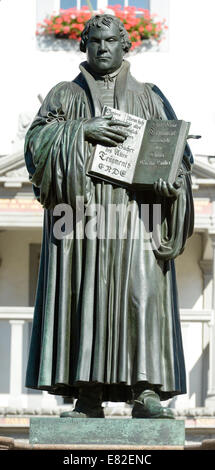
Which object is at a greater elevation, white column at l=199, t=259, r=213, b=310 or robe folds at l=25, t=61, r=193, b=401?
robe folds at l=25, t=61, r=193, b=401

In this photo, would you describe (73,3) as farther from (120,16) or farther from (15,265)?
(15,265)

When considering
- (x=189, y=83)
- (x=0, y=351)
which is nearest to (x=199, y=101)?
(x=189, y=83)

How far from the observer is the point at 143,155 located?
33.6 ft

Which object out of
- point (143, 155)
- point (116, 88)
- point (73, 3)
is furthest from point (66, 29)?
point (143, 155)

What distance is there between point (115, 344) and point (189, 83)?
25.7 m

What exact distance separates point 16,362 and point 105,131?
2421 cm

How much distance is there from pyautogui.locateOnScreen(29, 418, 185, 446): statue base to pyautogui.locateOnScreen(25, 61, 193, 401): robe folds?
435 mm

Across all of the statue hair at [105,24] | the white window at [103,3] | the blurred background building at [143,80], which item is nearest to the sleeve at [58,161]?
the statue hair at [105,24]

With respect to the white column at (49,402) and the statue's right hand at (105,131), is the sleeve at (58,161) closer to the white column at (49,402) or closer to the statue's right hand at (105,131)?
the statue's right hand at (105,131)

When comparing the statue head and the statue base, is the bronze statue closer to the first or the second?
the statue head

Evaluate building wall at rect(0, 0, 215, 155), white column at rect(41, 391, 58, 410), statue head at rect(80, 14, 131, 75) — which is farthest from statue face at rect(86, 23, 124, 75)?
building wall at rect(0, 0, 215, 155)

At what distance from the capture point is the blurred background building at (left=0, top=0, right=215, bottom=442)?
112 feet
